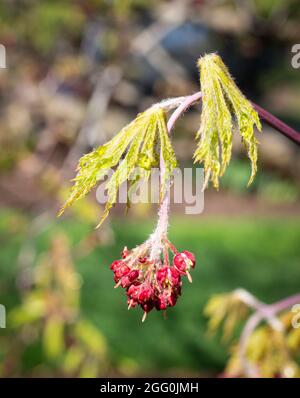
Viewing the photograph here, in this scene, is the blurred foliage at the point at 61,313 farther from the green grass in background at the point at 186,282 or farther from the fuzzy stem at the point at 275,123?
the fuzzy stem at the point at 275,123

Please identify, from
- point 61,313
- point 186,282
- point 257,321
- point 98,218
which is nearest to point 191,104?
point 257,321

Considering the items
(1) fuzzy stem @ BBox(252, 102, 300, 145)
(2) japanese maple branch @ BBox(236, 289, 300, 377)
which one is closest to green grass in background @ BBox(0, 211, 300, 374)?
(2) japanese maple branch @ BBox(236, 289, 300, 377)

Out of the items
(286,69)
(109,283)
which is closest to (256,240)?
(109,283)

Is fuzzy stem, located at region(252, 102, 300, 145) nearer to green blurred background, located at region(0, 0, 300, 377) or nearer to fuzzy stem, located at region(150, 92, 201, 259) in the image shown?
fuzzy stem, located at region(150, 92, 201, 259)

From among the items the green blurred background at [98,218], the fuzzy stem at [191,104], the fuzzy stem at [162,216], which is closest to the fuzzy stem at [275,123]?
the fuzzy stem at [191,104]

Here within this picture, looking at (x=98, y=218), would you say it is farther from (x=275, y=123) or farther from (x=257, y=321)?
(x=275, y=123)

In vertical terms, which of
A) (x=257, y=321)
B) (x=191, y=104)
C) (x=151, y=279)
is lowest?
(x=151, y=279)
